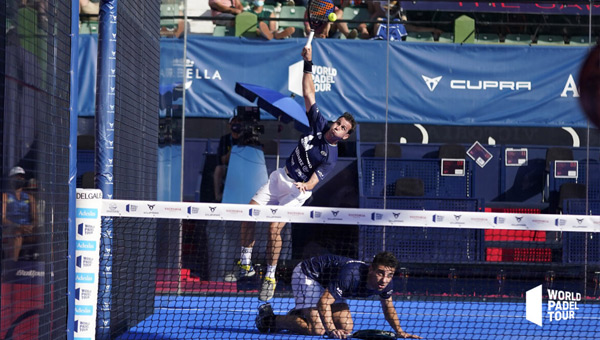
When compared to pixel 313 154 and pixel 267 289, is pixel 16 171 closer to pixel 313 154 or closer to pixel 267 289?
pixel 267 289

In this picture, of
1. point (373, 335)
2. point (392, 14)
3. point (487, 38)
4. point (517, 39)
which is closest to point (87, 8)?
point (392, 14)

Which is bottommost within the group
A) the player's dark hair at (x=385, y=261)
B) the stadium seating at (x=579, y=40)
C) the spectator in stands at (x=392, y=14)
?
the player's dark hair at (x=385, y=261)

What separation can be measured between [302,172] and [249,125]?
214cm

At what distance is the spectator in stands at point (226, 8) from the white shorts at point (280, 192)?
468cm

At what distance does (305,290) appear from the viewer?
7.38 metres

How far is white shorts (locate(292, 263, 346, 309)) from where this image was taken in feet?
24.2

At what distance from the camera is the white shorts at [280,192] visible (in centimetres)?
936

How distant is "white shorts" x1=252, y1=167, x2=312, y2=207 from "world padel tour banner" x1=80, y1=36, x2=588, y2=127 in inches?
104

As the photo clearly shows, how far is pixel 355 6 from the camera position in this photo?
14484 millimetres

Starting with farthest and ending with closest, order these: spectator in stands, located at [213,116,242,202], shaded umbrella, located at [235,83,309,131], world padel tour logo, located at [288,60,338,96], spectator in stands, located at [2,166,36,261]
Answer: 1. world padel tour logo, located at [288,60,338,96]
2. spectator in stands, located at [213,116,242,202]
3. shaded umbrella, located at [235,83,309,131]
4. spectator in stands, located at [2,166,36,261]

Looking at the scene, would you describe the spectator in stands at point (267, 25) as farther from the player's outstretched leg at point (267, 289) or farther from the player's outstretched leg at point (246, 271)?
the player's outstretched leg at point (267, 289)

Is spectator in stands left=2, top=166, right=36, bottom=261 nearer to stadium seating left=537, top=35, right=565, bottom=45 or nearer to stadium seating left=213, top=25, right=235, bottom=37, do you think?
stadium seating left=213, top=25, right=235, bottom=37

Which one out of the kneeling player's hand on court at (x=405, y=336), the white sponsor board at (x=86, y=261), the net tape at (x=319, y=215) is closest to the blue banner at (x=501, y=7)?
the kneeling player's hand on court at (x=405, y=336)

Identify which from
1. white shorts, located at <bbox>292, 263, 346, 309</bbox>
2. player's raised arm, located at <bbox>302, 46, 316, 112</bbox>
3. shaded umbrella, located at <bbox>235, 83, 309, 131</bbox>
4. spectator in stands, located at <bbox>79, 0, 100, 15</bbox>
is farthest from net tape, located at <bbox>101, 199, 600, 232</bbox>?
spectator in stands, located at <bbox>79, 0, 100, 15</bbox>
